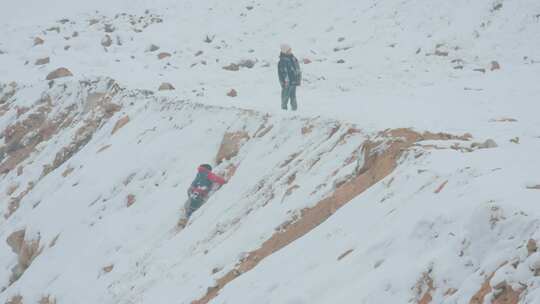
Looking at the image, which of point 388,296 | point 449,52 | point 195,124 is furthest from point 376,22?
point 388,296

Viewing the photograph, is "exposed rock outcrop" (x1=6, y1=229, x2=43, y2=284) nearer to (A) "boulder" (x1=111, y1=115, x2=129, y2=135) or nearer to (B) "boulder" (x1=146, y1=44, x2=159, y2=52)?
(A) "boulder" (x1=111, y1=115, x2=129, y2=135)

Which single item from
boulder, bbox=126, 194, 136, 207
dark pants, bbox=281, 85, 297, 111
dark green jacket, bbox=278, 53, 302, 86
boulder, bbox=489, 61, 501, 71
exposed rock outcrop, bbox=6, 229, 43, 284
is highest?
dark green jacket, bbox=278, 53, 302, 86

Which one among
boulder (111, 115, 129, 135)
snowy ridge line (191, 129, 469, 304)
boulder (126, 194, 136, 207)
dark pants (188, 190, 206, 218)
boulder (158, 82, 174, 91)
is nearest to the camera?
snowy ridge line (191, 129, 469, 304)

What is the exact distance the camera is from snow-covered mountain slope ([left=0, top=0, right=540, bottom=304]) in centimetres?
592

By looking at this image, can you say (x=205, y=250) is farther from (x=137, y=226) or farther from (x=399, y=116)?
(x=399, y=116)

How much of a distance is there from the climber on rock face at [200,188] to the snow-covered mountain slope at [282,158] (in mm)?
311

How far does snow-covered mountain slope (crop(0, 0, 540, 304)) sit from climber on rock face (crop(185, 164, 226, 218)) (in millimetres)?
311

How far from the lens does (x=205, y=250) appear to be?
32.7 ft

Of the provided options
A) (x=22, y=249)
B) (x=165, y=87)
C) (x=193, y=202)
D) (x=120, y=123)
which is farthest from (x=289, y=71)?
(x=22, y=249)

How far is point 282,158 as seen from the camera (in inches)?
449

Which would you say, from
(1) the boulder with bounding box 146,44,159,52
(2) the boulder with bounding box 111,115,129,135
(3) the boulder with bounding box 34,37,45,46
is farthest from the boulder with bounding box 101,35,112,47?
(2) the boulder with bounding box 111,115,129,135

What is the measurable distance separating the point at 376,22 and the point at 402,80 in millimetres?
6337

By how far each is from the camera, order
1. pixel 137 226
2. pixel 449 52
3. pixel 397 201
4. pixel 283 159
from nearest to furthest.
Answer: pixel 397 201, pixel 283 159, pixel 137 226, pixel 449 52

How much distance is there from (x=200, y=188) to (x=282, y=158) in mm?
1749
